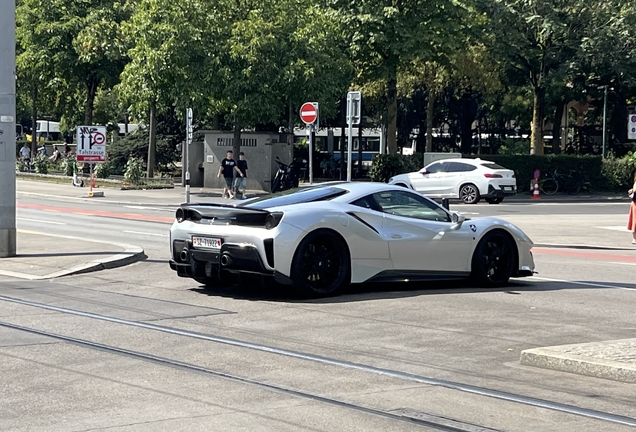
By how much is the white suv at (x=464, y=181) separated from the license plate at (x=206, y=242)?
24.4 m

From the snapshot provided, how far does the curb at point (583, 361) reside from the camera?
766cm

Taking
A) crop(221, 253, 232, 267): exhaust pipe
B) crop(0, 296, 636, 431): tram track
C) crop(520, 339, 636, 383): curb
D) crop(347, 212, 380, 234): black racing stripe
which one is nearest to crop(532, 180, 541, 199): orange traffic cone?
crop(347, 212, 380, 234): black racing stripe

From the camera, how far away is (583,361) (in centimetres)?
→ 790

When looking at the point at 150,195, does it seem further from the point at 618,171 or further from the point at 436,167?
the point at 618,171

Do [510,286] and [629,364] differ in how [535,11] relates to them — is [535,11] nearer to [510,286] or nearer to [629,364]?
[510,286]

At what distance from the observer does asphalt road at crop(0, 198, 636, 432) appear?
6.45 meters

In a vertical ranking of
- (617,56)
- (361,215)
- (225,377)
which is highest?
(617,56)

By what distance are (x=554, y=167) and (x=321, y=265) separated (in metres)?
33.9

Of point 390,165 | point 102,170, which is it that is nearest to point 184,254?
point 390,165

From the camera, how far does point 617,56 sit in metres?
46.0

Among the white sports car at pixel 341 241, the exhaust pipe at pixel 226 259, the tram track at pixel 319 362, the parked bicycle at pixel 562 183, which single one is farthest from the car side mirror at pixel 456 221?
the parked bicycle at pixel 562 183

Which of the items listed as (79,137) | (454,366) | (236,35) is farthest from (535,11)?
(454,366)

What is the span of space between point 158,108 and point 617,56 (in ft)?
67.2

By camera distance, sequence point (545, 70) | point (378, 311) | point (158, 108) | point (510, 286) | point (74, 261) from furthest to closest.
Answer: point (545, 70), point (158, 108), point (74, 261), point (510, 286), point (378, 311)
